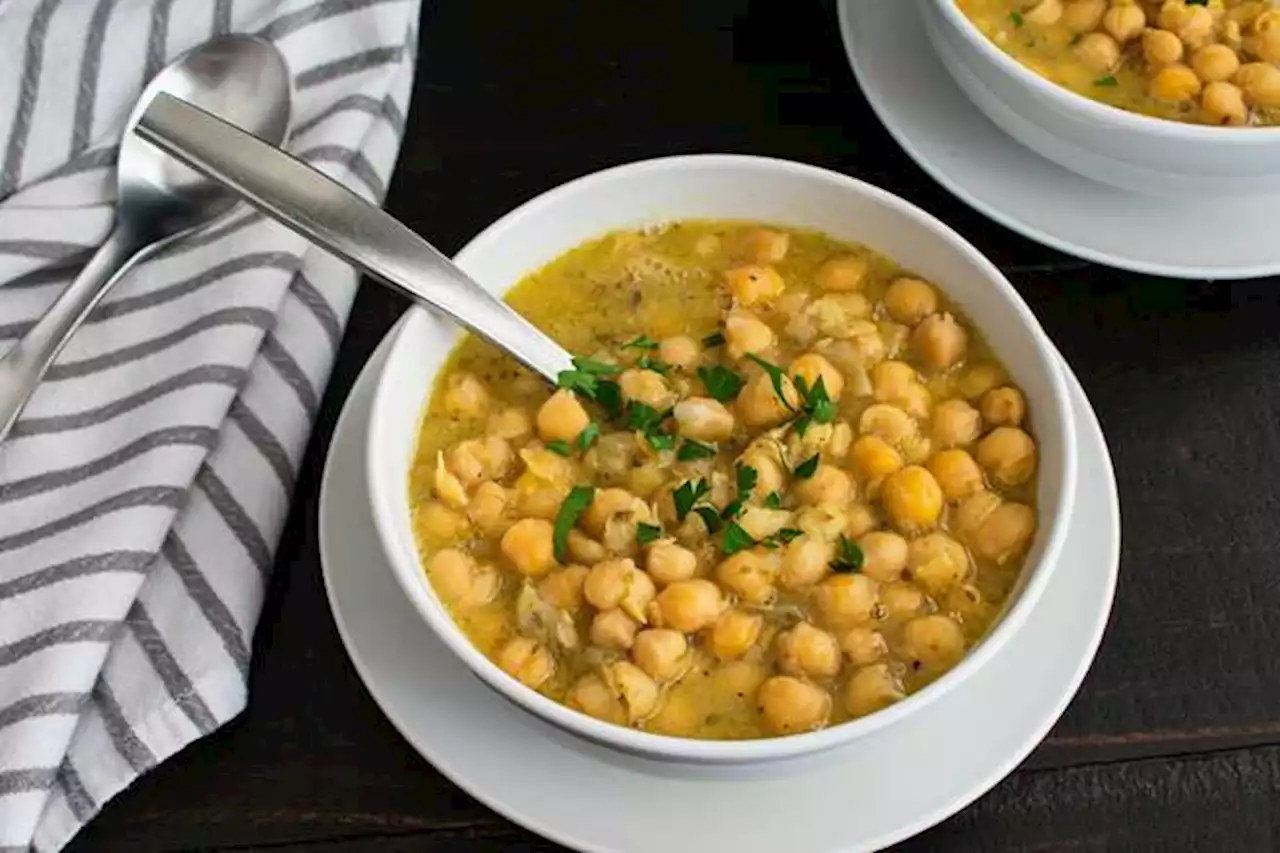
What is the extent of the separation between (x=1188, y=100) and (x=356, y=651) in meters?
1.07

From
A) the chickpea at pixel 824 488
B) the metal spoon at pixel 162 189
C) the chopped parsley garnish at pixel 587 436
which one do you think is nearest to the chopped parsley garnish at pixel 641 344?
the chopped parsley garnish at pixel 587 436

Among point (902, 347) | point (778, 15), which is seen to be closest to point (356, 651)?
point (902, 347)

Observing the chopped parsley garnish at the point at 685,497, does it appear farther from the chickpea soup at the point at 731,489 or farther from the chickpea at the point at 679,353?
the chickpea at the point at 679,353

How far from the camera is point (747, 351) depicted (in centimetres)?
170

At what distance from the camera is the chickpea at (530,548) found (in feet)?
5.16

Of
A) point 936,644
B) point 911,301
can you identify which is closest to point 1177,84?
point 911,301

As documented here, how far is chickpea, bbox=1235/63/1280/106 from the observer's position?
1.88m

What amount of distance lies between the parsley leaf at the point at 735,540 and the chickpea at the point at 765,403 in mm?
130

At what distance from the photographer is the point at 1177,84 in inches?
75.0

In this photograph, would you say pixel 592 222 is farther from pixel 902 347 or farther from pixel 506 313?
pixel 902 347

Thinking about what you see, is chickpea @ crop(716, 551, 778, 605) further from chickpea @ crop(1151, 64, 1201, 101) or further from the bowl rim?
chickpea @ crop(1151, 64, 1201, 101)

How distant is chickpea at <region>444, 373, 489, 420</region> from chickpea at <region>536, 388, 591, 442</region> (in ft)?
0.27

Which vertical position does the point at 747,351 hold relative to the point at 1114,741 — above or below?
above

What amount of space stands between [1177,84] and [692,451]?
0.72 metres
